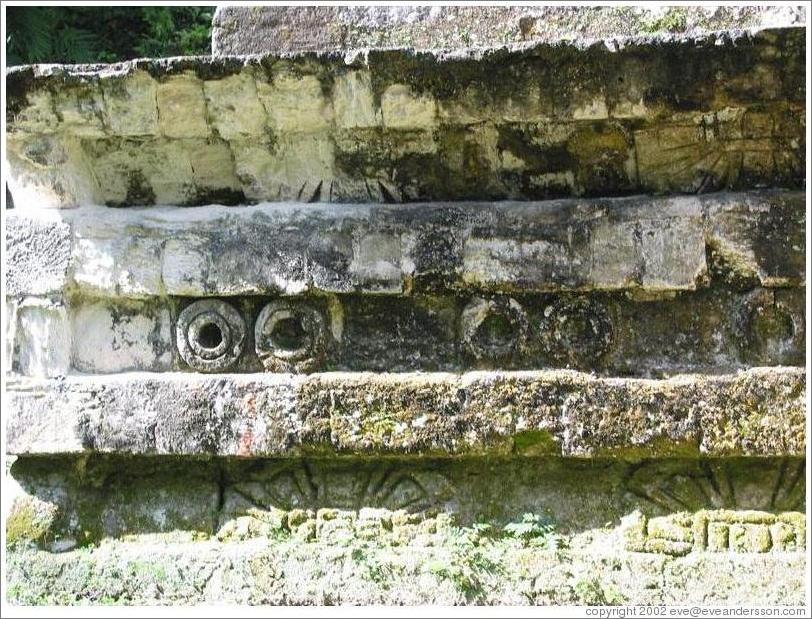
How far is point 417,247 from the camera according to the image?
2939mm

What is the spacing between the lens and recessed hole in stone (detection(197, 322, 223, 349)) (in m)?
3.08

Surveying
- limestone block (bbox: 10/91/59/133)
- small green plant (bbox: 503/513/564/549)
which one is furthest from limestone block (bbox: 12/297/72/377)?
small green plant (bbox: 503/513/564/549)

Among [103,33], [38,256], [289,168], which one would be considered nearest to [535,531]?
[289,168]

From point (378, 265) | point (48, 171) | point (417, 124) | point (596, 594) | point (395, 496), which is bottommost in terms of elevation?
point (596, 594)

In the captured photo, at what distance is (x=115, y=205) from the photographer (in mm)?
3232

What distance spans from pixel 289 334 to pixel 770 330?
1671 millimetres

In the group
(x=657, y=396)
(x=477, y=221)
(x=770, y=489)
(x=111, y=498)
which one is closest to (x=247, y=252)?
(x=477, y=221)

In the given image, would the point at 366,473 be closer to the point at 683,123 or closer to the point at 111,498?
the point at 111,498

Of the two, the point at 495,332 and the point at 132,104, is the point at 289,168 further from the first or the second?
the point at 495,332

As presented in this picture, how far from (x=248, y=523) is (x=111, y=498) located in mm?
537

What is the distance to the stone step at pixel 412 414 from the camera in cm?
277

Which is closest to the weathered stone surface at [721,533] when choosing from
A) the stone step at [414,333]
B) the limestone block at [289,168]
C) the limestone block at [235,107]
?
the stone step at [414,333]

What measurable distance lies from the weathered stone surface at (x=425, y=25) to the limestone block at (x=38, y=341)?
3.94 feet

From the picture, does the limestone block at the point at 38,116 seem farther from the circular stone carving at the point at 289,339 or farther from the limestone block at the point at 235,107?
the circular stone carving at the point at 289,339
